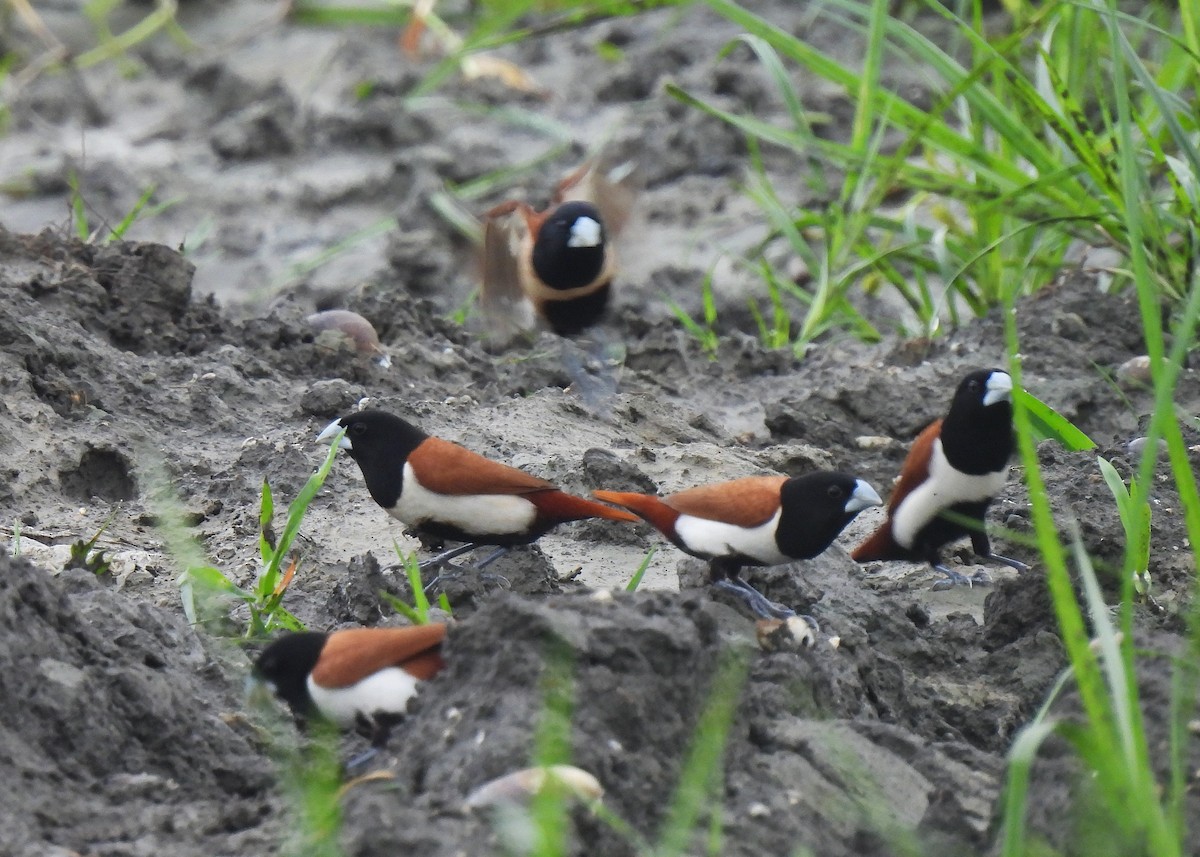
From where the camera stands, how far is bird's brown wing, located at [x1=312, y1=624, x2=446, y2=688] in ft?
9.98

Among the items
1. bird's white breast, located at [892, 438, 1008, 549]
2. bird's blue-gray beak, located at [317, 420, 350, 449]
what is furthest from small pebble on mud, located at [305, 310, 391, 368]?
bird's white breast, located at [892, 438, 1008, 549]

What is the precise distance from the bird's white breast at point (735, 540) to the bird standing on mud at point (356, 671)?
908mm

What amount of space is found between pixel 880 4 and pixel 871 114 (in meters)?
0.67

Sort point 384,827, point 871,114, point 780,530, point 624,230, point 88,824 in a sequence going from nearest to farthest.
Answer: point 384,827 → point 88,824 → point 780,530 → point 871,114 → point 624,230

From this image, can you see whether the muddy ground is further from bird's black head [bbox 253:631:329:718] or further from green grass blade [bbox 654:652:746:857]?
bird's black head [bbox 253:631:329:718]

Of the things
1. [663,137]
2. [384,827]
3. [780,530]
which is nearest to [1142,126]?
[780,530]

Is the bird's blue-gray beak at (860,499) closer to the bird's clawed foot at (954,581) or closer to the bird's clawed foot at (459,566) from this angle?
the bird's clawed foot at (954,581)

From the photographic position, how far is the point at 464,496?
4062 mm

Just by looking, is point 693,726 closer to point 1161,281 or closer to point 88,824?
point 88,824

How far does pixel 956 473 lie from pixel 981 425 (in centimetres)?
13

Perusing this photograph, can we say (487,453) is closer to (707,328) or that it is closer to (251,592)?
(251,592)

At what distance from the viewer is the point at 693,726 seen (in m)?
2.92

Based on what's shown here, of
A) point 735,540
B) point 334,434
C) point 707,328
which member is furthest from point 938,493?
point 707,328

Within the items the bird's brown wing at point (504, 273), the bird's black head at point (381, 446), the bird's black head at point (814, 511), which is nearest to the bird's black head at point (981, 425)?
the bird's black head at point (814, 511)
